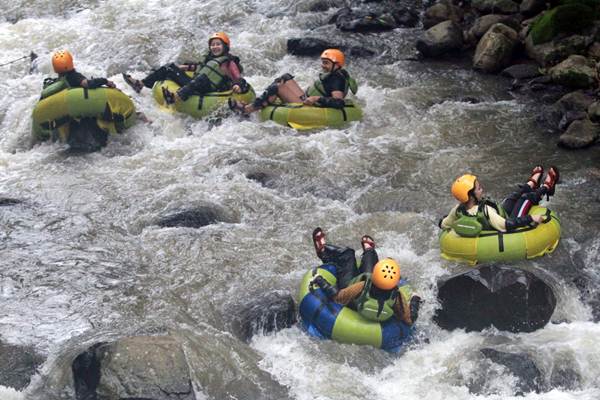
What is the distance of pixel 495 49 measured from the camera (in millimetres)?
13930

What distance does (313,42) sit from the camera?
15.0 meters

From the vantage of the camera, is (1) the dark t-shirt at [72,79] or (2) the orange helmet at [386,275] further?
(1) the dark t-shirt at [72,79]

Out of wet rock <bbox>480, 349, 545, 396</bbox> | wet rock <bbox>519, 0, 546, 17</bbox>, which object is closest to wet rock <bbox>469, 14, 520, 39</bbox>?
wet rock <bbox>519, 0, 546, 17</bbox>

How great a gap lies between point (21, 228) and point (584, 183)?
7.33m

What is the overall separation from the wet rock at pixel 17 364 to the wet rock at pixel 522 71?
944cm

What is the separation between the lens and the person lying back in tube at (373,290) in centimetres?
772

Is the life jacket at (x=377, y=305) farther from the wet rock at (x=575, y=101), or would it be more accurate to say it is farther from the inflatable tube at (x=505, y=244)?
the wet rock at (x=575, y=101)

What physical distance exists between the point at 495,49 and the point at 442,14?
213 cm

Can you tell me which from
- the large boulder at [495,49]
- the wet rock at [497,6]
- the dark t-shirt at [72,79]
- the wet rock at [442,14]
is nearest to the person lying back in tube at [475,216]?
the large boulder at [495,49]

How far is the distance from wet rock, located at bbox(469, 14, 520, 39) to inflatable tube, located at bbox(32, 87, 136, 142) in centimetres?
659

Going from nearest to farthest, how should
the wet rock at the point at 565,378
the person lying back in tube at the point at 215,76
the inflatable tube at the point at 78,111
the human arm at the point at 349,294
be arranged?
the wet rock at the point at 565,378
the human arm at the point at 349,294
the inflatable tube at the point at 78,111
the person lying back in tube at the point at 215,76

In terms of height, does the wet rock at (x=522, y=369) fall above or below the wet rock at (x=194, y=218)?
below

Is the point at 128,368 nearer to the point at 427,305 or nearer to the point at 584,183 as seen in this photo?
the point at 427,305

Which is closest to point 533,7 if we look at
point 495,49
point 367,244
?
point 495,49
